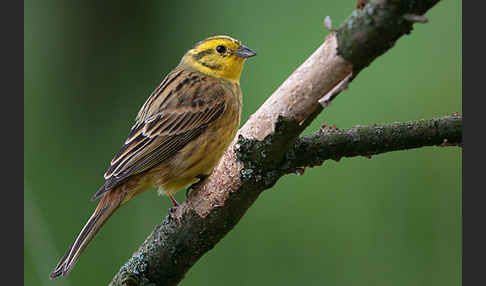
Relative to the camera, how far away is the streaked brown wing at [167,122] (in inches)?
129

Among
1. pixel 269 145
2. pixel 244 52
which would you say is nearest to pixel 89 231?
pixel 269 145

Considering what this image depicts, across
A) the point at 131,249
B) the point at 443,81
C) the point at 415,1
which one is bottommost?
the point at 131,249

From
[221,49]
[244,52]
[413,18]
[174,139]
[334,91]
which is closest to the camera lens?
[413,18]

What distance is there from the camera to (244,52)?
11.9 ft

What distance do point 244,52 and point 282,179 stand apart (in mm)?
823

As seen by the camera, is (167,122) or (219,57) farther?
(219,57)

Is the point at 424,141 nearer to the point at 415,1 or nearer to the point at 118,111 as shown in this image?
the point at 415,1

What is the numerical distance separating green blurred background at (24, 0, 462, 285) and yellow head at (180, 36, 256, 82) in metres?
0.07

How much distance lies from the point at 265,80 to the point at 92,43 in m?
1.33

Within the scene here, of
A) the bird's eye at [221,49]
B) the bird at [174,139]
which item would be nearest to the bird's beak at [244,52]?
the bird at [174,139]

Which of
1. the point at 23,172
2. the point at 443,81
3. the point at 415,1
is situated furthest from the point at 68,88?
the point at 415,1

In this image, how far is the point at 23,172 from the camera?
342 cm

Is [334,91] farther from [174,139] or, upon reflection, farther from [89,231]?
[89,231]

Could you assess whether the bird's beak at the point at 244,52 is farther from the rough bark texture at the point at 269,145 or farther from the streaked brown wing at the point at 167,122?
the rough bark texture at the point at 269,145
